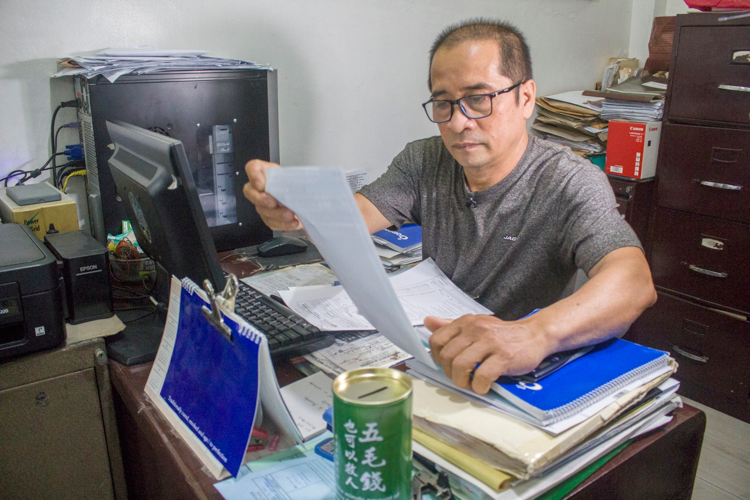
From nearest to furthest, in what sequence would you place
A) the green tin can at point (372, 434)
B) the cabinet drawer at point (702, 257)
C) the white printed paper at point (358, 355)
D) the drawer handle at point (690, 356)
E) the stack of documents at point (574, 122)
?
1. the green tin can at point (372, 434)
2. the white printed paper at point (358, 355)
3. the cabinet drawer at point (702, 257)
4. the drawer handle at point (690, 356)
5. the stack of documents at point (574, 122)

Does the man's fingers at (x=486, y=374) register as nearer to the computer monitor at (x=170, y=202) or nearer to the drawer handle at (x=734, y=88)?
the computer monitor at (x=170, y=202)

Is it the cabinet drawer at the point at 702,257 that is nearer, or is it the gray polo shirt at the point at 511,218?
the gray polo shirt at the point at 511,218

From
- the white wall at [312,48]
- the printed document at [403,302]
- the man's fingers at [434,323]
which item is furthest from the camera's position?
the white wall at [312,48]

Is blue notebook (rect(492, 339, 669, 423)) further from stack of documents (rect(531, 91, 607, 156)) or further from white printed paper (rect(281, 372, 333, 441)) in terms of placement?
stack of documents (rect(531, 91, 607, 156))

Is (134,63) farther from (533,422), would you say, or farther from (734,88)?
(734,88)

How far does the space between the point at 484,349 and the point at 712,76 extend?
192cm

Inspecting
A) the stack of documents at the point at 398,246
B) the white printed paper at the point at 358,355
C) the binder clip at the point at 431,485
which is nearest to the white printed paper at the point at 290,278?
the stack of documents at the point at 398,246

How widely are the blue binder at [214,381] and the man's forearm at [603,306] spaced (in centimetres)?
40

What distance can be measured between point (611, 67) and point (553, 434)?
101 inches

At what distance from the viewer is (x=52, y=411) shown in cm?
109

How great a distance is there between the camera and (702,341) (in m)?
2.32

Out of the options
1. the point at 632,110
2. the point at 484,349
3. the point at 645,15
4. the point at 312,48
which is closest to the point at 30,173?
the point at 312,48

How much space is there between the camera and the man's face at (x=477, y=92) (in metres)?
1.28

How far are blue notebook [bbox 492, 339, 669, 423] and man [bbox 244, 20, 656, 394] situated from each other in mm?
131
